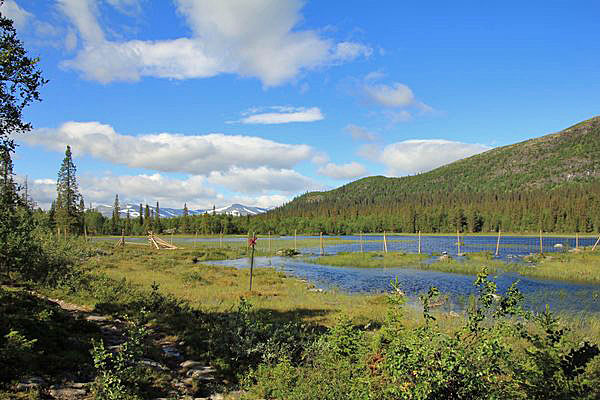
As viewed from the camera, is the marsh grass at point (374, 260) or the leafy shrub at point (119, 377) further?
the marsh grass at point (374, 260)

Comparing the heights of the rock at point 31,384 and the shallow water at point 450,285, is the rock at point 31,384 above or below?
above

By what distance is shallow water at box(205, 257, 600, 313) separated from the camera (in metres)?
22.7

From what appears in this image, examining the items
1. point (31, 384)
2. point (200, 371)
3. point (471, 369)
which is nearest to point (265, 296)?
point (200, 371)

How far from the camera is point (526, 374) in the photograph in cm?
603

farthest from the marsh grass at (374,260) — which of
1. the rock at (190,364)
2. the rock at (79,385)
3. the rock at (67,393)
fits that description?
the rock at (67,393)

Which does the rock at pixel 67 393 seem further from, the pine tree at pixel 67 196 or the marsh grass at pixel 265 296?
the pine tree at pixel 67 196

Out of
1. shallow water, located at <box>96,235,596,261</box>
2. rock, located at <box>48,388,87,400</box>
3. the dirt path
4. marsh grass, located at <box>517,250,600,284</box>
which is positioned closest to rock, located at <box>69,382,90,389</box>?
the dirt path

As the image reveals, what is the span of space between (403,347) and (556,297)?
23.9 meters

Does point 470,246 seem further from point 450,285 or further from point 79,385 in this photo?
point 79,385

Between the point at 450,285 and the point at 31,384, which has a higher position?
the point at 31,384

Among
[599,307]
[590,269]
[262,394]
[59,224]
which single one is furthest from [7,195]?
[59,224]

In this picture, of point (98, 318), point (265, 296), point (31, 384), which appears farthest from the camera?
point (265, 296)

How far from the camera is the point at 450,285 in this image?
3022 cm

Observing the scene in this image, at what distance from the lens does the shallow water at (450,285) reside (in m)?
22.7
